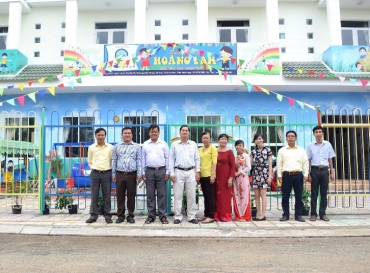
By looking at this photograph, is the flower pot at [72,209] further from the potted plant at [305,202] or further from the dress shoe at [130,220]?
the potted plant at [305,202]

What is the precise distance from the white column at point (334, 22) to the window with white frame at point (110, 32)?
749 centimetres

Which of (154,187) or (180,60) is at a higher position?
(180,60)

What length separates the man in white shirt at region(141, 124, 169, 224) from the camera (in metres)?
6.11

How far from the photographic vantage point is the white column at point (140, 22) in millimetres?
12711

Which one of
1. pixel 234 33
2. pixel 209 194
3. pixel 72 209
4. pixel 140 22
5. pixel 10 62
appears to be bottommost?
pixel 72 209

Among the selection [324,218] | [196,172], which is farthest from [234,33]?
[324,218]

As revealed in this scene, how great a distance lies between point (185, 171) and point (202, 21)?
26.5 feet

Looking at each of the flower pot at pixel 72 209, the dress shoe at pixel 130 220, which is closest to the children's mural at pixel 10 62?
the flower pot at pixel 72 209

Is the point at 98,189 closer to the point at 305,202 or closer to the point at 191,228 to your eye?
the point at 191,228

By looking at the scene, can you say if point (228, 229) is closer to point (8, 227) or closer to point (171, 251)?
point (171, 251)

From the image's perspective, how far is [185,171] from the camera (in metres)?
6.11

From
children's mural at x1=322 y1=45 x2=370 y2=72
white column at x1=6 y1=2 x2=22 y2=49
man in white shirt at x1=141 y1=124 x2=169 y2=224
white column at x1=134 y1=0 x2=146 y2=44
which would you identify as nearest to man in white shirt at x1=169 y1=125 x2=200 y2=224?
man in white shirt at x1=141 y1=124 x2=169 y2=224

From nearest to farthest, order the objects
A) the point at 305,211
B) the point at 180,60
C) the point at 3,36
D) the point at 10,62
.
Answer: the point at 305,211 < the point at 180,60 < the point at 10,62 < the point at 3,36

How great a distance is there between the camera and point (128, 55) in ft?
39.7
